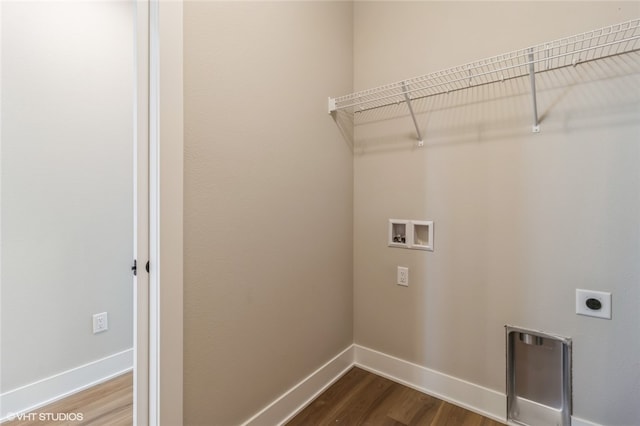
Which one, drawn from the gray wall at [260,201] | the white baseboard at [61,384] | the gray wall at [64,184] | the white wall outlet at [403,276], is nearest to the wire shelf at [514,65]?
the gray wall at [260,201]

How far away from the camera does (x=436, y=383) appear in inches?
66.4

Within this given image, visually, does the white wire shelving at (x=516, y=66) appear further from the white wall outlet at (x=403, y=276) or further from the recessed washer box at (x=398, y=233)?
the white wall outlet at (x=403, y=276)

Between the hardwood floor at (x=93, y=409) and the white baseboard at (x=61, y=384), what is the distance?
0.13 ft

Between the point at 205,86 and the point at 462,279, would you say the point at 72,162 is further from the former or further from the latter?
the point at 462,279

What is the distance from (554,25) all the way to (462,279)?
4.26 feet

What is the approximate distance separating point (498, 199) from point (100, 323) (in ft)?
8.37

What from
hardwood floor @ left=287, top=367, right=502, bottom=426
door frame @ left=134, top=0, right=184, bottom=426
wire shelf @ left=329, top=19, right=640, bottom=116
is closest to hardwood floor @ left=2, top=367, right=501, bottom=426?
hardwood floor @ left=287, top=367, right=502, bottom=426

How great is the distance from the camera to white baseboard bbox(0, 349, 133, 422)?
1538mm

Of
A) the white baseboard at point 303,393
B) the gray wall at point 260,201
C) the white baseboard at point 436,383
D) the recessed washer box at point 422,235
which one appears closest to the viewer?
the gray wall at point 260,201

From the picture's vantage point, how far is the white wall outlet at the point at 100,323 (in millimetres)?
1885

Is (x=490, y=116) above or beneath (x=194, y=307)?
above

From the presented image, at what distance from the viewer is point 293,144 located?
5.03 ft

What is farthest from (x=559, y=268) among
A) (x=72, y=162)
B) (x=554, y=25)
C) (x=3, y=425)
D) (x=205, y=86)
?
(x=3, y=425)

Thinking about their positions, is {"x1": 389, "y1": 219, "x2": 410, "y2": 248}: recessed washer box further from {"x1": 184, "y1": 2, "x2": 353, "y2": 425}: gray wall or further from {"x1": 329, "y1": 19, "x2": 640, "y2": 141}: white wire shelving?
{"x1": 329, "y1": 19, "x2": 640, "y2": 141}: white wire shelving
